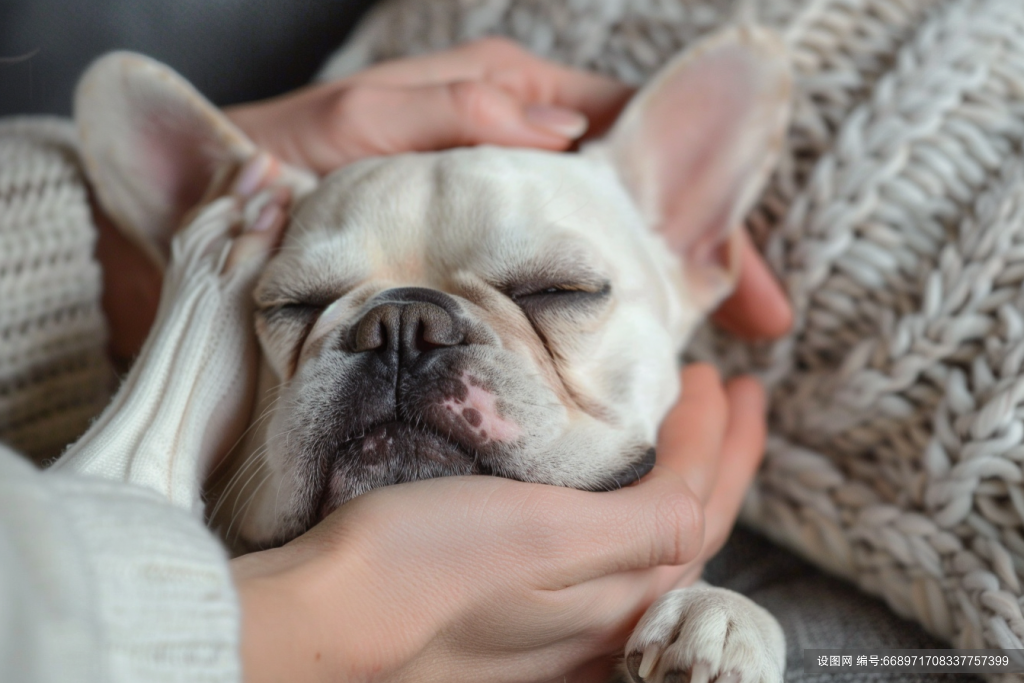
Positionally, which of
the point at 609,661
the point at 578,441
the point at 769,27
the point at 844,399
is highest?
the point at 769,27

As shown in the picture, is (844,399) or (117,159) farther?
(117,159)

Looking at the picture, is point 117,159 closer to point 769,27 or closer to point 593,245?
point 593,245

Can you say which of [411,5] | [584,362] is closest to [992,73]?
[584,362]

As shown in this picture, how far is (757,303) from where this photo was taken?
154cm

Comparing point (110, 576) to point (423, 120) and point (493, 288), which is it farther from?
point (423, 120)

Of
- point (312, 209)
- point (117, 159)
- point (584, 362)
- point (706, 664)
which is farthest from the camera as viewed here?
point (117, 159)

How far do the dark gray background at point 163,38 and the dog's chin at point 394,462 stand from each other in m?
0.93

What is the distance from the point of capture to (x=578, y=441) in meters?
1.08

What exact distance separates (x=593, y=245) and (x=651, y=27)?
31.5 inches

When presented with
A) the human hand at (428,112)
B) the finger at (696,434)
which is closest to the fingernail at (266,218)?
the human hand at (428,112)

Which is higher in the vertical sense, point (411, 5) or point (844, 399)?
point (411, 5)

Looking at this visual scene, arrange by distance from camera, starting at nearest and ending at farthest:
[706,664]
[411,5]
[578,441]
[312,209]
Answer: [706,664] → [578,441] → [312,209] → [411,5]

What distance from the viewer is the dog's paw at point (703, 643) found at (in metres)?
0.96

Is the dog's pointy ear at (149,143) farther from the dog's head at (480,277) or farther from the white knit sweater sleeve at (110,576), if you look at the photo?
the white knit sweater sleeve at (110,576)
